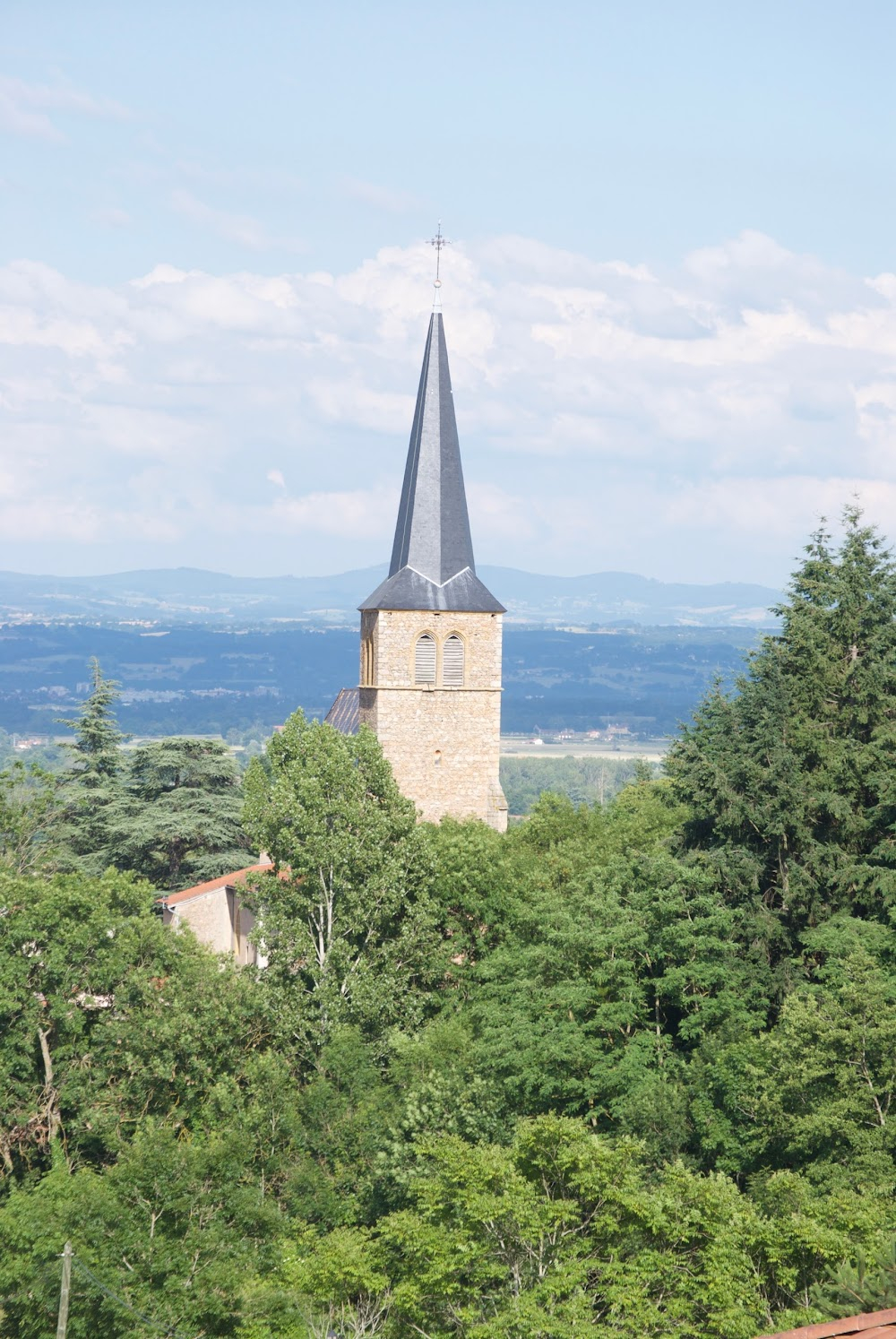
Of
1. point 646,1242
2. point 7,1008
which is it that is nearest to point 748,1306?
point 646,1242

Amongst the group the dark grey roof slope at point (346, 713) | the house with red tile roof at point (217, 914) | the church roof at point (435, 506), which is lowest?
the house with red tile roof at point (217, 914)

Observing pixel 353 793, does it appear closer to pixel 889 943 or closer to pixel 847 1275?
pixel 889 943

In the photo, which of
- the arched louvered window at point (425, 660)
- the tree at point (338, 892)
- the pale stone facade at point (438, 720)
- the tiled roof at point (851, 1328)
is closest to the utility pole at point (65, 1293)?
the tiled roof at point (851, 1328)

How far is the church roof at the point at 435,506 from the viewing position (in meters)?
51.5

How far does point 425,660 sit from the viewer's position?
5100 cm

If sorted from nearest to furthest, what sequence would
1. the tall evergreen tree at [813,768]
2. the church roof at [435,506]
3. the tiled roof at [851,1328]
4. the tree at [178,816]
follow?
the tiled roof at [851,1328] < the tall evergreen tree at [813,768] < the church roof at [435,506] < the tree at [178,816]

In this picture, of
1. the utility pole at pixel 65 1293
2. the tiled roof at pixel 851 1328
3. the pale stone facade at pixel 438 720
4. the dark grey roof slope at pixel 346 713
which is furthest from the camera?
the dark grey roof slope at pixel 346 713

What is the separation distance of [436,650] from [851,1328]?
36.0m

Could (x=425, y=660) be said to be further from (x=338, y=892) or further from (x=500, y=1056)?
(x=500, y=1056)

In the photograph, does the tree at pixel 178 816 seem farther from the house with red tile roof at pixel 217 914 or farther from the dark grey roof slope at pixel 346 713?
the house with red tile roof at pixel 217 914

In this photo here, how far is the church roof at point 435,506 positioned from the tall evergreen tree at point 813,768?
16989 millimetres

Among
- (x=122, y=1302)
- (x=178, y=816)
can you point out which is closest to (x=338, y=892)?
(x=122, y=1302)

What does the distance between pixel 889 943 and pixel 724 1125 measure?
451 cm

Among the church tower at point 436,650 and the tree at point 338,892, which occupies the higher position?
the church tower at point 436,650
